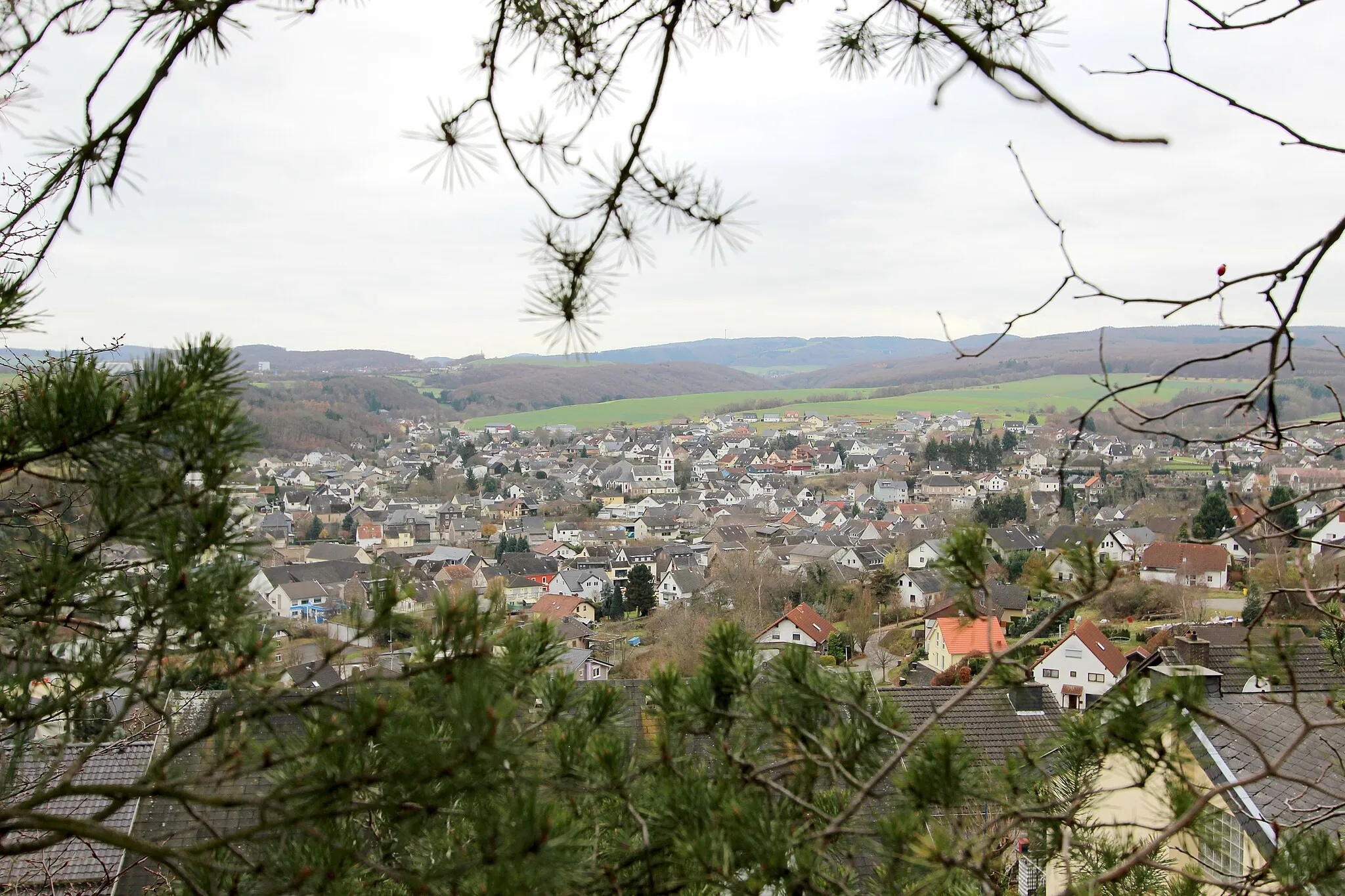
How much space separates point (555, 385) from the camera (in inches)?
2589

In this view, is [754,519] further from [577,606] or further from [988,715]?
[988,715]

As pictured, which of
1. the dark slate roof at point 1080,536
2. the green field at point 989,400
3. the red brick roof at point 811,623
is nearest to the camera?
the dark slate roof at point 1080,536

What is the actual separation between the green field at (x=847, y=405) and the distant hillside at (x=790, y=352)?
1461cm

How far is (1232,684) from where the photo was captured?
12.8 ft

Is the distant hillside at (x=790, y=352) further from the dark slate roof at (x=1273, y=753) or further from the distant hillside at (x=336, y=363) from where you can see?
the dark slate roof at (x=1273, y=753)

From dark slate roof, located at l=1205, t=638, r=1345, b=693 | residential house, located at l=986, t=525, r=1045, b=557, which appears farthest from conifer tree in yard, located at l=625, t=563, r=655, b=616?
dark slate roof, located at l=1205, t=638, r=1345, b=693

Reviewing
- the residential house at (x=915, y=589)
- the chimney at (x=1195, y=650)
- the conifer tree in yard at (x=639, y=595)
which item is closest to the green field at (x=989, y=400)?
the residential house at (x=915, y=589)

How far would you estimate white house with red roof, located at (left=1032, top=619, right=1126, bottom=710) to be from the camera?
38.9ft

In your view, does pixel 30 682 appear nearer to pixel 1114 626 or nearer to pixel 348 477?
pixel 1114 626

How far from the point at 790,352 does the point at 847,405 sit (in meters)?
25.2

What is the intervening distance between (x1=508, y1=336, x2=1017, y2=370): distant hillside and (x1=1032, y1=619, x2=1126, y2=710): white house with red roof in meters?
69.9

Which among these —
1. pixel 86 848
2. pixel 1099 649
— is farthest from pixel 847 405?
pixel 86 848

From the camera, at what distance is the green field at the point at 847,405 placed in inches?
1984

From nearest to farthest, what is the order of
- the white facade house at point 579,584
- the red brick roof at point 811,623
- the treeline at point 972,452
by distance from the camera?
the red brick roof at point 811,623 → the white facade house at point 579,584 → the treeline at point 972,452
